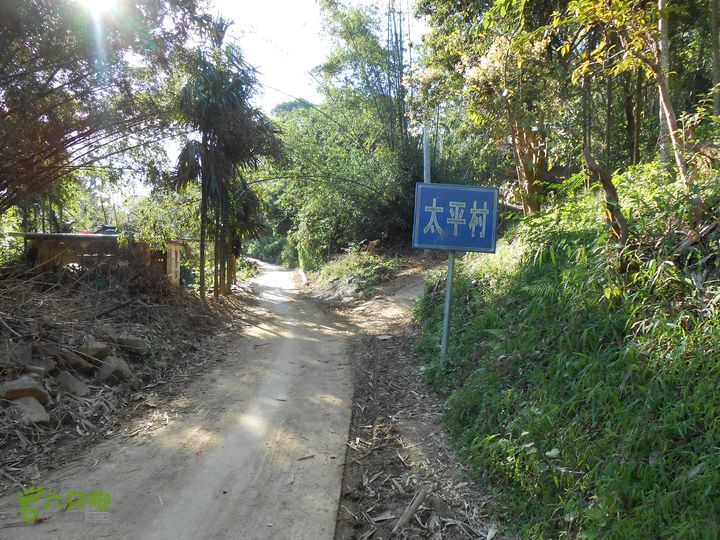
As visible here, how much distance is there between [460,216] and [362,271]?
10088mm

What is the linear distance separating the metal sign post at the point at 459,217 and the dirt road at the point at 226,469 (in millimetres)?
2085

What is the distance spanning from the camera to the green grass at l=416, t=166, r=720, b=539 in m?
2.46

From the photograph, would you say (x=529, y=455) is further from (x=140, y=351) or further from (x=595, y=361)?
(x=140, y=351)

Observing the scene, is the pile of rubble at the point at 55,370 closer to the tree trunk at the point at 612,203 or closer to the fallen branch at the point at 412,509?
the fallen branch at the point at 412,509

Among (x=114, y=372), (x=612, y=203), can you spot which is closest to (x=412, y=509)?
(x=612, y=203)

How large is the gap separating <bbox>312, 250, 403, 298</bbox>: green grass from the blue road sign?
805 cm

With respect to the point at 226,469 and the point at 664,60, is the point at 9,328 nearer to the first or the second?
the point at 226,469

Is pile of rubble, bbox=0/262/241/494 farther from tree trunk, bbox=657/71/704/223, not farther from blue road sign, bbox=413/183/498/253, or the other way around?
tree trunk, bbox=657/71/704/223

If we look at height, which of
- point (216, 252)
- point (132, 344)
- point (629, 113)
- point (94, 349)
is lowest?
point (132, 344)

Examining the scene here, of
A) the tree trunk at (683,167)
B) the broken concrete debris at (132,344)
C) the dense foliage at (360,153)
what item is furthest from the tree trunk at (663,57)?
the dense foliage at (360,153)

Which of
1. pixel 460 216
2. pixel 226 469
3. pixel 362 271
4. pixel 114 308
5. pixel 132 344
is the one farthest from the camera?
pixel 362 271

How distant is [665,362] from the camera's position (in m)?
2.97

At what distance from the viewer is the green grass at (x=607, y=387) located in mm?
2459

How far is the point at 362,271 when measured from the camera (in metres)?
15.8
